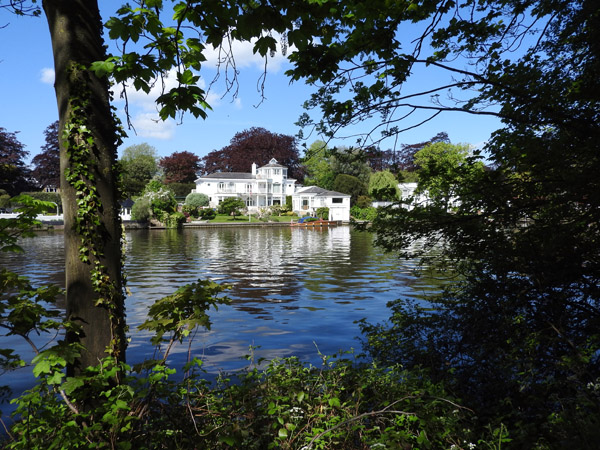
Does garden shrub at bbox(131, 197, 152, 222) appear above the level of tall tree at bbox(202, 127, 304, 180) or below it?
below

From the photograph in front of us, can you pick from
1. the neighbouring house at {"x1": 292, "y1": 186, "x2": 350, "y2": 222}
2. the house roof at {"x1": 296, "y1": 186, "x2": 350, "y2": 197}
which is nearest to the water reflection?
the neighbouring house at {"x1": 292, "y1": 186, "x2": 350, "y2": 222}

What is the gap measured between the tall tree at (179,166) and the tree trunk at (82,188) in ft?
284

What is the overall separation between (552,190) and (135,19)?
4886 mm

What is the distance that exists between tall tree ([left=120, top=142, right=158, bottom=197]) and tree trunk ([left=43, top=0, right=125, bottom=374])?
7350 centimetres

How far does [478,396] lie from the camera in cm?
514

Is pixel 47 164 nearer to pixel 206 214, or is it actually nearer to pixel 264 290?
pixel 206 214

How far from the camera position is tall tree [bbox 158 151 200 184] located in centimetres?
8725

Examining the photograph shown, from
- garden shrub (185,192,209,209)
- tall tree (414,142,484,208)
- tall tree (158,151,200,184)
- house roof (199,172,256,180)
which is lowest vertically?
tall tree (414,142,484,208)

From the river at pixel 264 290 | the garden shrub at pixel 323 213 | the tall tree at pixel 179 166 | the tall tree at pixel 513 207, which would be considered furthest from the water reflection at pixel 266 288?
the tall tree at pixel 179 166

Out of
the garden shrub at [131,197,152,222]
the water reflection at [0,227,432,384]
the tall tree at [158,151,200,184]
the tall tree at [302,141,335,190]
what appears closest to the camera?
the water reflection at [0,227,432,384]

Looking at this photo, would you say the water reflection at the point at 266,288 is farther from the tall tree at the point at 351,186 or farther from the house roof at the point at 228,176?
the tall tree at the point at 351,186

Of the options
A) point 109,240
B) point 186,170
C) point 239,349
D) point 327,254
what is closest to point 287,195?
point 186,170

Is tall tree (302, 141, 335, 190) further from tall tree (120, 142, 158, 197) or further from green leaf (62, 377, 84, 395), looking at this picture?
green leaf (62, 377, 84, 395)

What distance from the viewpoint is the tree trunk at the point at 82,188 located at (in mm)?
3549
